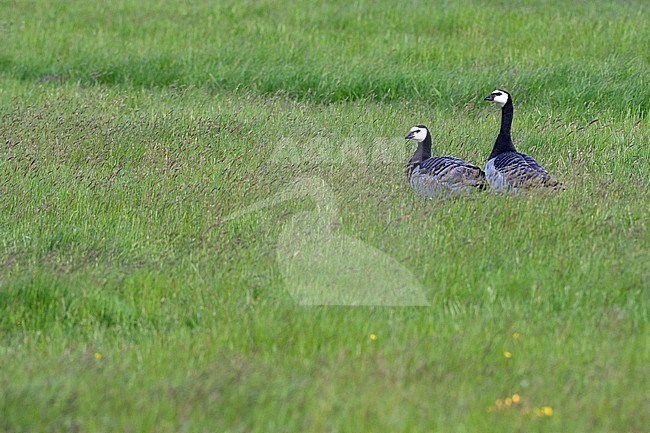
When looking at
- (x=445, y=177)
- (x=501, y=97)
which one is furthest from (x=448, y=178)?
(x=501, y=97)

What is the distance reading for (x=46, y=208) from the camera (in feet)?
25.6

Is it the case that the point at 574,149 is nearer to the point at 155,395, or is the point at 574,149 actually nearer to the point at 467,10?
the point at 155,395

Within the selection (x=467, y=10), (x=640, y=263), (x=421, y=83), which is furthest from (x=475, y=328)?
(x=467, y=10)

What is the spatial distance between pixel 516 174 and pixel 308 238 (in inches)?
85.9

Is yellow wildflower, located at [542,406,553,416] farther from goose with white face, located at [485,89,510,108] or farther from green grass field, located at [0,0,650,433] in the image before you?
goose with white face, located at [485,89,510,108]

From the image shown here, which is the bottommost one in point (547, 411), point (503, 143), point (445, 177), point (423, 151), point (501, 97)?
point (423, 151)

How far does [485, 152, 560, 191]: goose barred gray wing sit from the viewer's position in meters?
7.99

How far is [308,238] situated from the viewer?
691 cm

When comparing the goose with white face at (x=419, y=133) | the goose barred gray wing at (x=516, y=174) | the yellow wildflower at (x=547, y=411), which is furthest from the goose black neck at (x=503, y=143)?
the yellow wildflower at (x=547, y=411)

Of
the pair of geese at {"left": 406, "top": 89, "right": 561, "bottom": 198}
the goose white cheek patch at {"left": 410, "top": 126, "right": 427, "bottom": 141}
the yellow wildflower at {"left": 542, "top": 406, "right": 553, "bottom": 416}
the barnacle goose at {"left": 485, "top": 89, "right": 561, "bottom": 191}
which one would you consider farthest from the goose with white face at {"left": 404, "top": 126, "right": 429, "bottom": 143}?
the yellow wildflower at {"left": 542, "top": 406, "right": 553, "bottom": 416}

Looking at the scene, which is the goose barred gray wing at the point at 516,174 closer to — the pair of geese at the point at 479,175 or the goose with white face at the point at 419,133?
the pair of geese at the point at 479,175

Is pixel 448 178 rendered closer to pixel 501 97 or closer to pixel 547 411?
pixel 501 97

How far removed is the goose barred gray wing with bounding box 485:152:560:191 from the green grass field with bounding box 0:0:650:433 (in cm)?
29

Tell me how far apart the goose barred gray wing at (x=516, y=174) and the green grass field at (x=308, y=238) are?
11.5 inches
